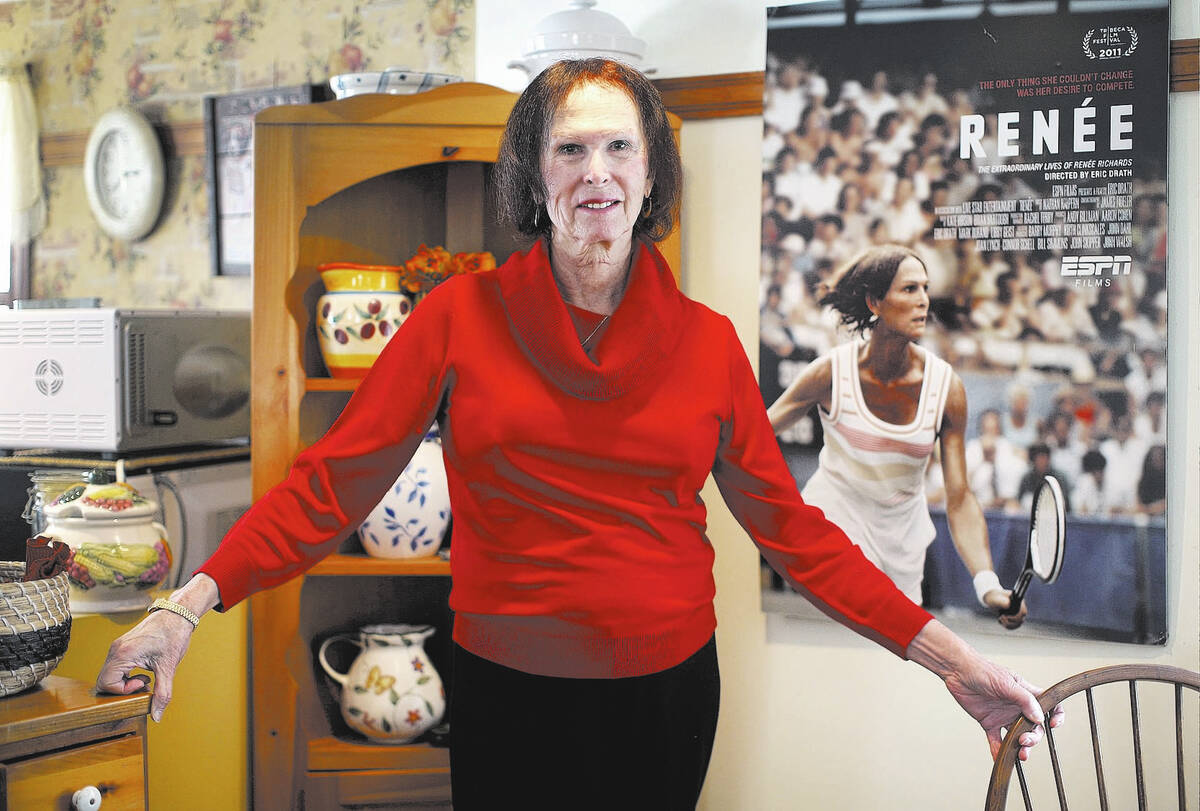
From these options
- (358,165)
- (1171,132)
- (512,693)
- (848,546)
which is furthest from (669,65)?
(512,693)

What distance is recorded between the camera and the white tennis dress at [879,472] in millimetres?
1880

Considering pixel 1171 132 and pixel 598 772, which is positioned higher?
pixel 1171 132

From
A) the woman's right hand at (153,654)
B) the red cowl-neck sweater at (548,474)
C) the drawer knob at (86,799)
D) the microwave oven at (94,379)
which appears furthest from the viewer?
the microwave oven at (94,379)

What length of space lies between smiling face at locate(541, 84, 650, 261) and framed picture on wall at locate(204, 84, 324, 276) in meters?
1.75

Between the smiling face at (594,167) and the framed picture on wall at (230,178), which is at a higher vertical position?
the framed picture on wall at (230,178)

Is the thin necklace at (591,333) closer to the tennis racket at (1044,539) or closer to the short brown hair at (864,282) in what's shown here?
the short brown hair at (864,282)

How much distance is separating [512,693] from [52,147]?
2.64 m

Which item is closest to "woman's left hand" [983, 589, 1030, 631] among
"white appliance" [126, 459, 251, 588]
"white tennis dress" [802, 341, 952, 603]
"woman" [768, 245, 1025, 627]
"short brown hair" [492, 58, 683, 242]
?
"woman" [768, 245, 1025, 627]

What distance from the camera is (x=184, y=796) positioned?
1.82 metres

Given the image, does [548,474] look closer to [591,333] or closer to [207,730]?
[591,333]

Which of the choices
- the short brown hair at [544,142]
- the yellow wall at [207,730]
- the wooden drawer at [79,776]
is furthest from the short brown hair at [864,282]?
the wooden drawer at [79,776]

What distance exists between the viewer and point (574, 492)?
3.74ft

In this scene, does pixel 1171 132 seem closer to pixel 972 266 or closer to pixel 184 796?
pixel 972 266

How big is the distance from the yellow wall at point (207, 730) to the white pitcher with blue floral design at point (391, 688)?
165 millimetres
